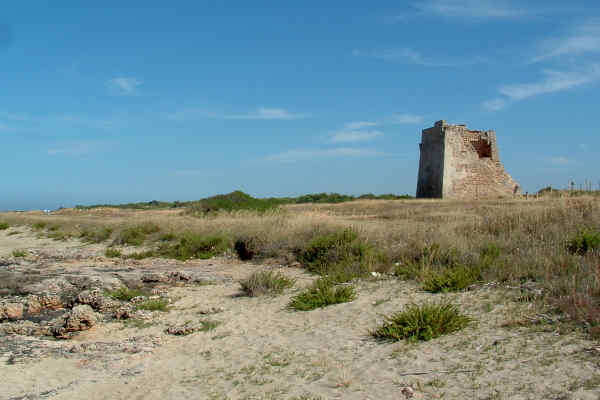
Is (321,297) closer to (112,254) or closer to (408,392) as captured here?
(408,392)

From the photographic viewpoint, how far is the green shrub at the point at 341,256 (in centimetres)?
860

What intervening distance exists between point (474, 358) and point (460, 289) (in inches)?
89.8

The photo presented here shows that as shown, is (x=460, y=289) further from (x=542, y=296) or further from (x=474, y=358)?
(x=474, y=358)

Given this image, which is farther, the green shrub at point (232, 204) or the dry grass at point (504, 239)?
the green shrub at point (232, 204)

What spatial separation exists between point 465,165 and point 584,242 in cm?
1619

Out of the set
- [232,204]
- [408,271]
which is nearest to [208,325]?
[408,271]

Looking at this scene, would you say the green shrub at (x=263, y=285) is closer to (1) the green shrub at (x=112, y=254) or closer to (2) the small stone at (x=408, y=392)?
(2) the small stone at (x=408, y=392)

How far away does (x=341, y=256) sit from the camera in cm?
1007

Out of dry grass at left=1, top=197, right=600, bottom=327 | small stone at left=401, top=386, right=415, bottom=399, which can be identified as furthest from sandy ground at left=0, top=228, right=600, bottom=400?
dry grass at left=1, top=197, right=600, bottom=327

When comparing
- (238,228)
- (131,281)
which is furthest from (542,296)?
(238,228)

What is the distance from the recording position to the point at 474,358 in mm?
4301

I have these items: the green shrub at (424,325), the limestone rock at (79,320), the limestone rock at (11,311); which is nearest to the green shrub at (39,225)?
the limestone rock at (11,311)

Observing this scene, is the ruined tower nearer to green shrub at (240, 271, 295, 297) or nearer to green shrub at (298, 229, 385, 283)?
green shrub at (298, 229, 385, 283)

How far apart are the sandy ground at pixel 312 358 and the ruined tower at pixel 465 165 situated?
15.9 metres
